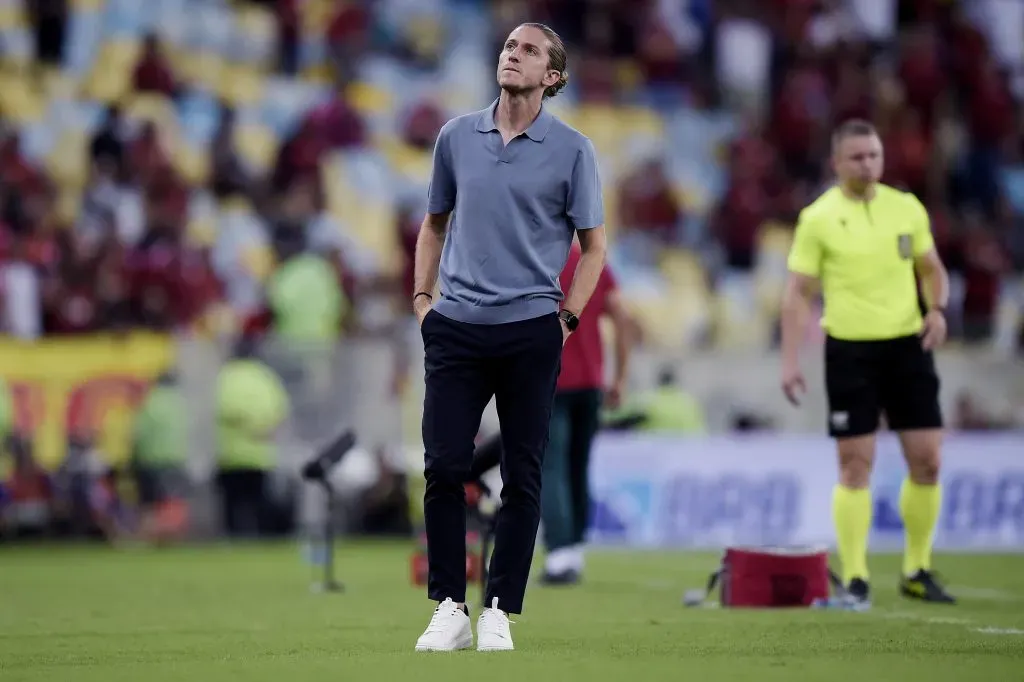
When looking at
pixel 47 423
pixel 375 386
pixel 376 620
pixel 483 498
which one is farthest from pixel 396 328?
pixel 376 620

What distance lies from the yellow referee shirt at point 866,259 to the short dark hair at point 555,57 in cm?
295

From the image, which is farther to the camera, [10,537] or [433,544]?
[10,537]

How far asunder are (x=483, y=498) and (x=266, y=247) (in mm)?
10464

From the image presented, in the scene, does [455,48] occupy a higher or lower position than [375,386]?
higher

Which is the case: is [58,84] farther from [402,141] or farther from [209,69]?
[402,141]

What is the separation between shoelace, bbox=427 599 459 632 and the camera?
6.62 meters

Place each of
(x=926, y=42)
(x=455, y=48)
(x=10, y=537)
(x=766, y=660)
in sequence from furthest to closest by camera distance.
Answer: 1. (x=926, y=42)
2. (x=455, y=48)
3. (x=10, y=537)
4. (x=766, y=660)

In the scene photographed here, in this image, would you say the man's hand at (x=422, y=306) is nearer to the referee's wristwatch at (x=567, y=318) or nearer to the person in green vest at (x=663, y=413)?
the referee's wristwatch at (x=567, y=318)

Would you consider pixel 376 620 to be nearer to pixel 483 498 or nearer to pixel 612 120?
pixel 483 498

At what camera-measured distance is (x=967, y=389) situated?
17031 mm

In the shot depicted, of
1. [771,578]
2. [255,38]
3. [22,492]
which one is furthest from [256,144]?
[771,578]

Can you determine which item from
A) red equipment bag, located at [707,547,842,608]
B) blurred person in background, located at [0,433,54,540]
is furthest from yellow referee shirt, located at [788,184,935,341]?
blurred person in background, located at [0,433,54,540]

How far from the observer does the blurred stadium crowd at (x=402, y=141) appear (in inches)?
723

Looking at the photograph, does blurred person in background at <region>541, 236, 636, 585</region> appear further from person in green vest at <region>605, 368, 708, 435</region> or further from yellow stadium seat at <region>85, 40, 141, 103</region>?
yellow stadium seat at <region>85, 40, 141, 103</region>
